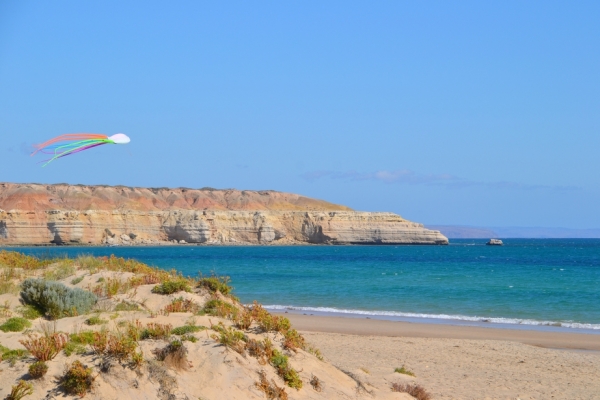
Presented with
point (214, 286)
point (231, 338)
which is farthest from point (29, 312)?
point (231, 338)

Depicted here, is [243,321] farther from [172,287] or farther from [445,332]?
[445,332]

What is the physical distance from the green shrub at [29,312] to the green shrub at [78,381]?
8.42 feet

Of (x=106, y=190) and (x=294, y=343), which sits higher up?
(x=106, y=190)

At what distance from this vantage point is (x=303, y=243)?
11481 centimetres

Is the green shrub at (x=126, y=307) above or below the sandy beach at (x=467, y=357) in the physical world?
above

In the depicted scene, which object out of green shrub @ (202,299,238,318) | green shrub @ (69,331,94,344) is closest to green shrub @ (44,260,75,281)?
green shrub @ (202,299,238,318)

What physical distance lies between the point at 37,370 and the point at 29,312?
255 centimetres

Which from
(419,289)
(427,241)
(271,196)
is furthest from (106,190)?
(419,289)

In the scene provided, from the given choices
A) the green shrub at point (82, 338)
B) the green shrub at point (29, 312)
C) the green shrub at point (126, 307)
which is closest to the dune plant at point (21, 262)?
the green shrub at point (29, 312)

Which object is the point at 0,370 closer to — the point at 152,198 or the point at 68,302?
the point at 68,302

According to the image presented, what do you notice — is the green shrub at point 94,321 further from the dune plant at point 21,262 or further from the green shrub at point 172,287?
the dune plant at point 21,262

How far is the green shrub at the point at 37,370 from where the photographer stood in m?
6.84

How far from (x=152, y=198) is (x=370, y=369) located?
131175 mm

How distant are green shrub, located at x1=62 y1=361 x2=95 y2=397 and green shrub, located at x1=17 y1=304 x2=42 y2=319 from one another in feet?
8.42
